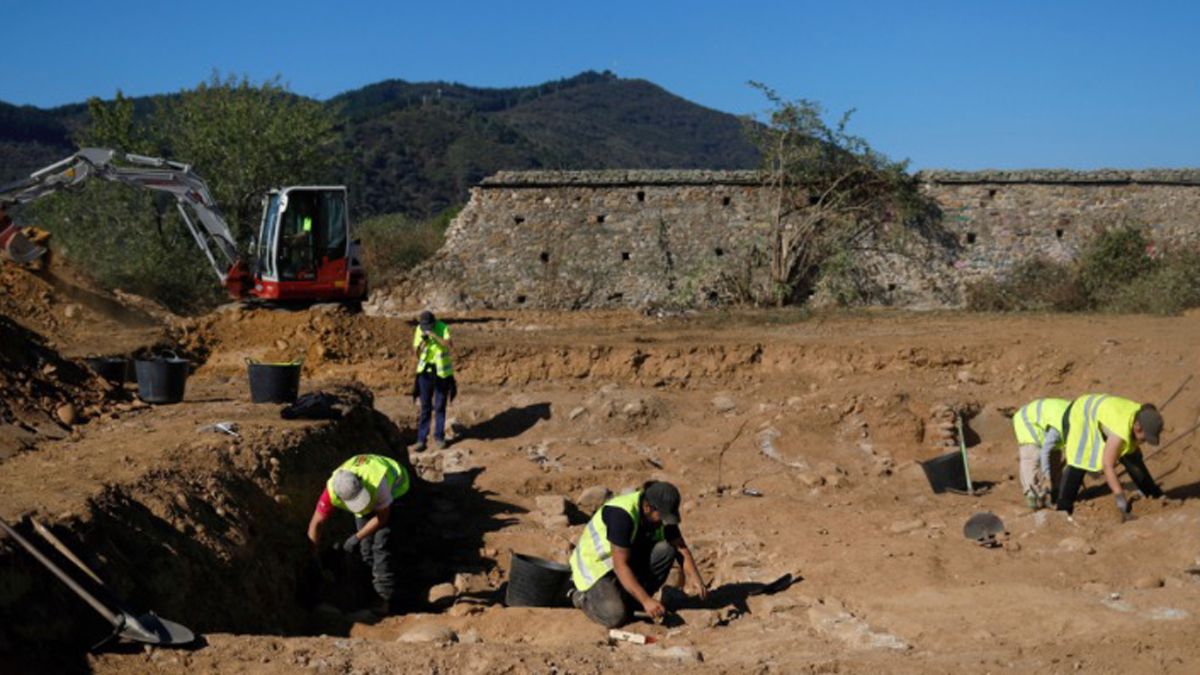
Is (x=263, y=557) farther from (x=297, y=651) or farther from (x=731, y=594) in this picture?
(x=731, y=594)

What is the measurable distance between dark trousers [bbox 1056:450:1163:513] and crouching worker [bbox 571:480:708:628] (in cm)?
364

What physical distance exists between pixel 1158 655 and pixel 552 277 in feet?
62.2

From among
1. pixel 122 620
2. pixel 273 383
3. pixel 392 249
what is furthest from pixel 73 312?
pixel 122 620

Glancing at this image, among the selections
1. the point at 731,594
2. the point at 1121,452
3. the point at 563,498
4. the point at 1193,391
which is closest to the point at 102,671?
the point at 731,594

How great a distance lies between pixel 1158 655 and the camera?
6.89 m

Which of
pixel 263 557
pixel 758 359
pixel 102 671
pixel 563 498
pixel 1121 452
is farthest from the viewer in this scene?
pixel 758 359

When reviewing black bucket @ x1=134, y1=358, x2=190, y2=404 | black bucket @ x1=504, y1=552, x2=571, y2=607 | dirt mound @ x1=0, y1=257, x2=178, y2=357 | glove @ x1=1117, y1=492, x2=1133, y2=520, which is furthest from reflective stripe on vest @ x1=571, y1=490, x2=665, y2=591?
dirt mound @ x1=0, y1=257, x2=178, y2=357

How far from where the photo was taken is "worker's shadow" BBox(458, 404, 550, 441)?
15.5m

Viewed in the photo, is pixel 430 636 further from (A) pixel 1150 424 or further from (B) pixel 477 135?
(B) pixel 477 135

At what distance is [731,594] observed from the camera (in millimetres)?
9211

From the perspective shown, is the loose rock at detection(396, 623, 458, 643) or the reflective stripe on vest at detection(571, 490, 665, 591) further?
the reflective stripe on vest at detection(571, 490, 665, 591)

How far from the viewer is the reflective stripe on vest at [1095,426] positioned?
393 inches

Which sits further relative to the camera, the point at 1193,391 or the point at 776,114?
the point at 776,114

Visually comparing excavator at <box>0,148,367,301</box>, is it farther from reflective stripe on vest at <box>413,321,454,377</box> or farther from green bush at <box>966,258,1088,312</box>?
green bush at <box>966,258,1088,312</box>
